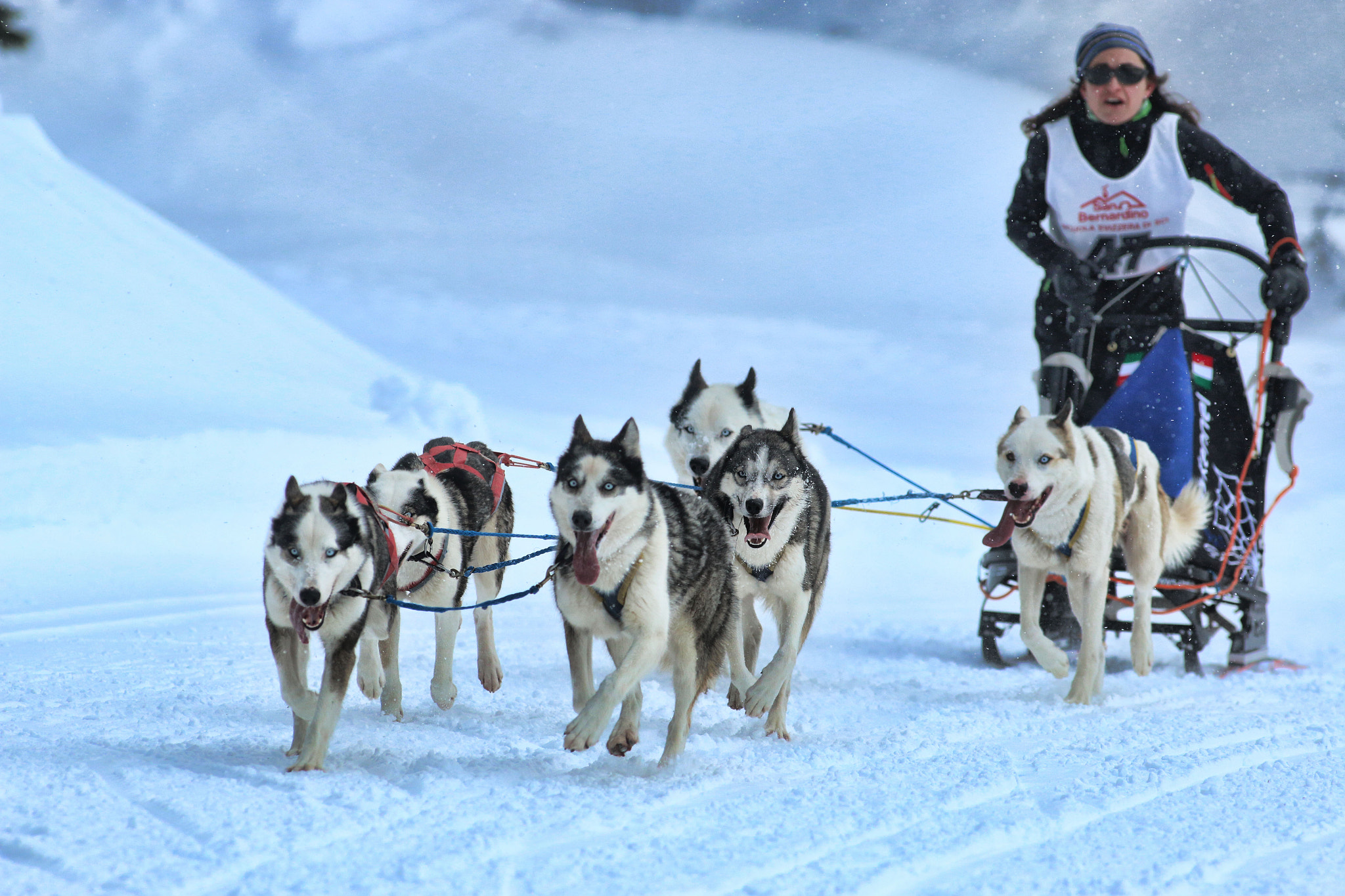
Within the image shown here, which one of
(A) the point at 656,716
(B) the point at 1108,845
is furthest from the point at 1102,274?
(B) the point at 1108,845

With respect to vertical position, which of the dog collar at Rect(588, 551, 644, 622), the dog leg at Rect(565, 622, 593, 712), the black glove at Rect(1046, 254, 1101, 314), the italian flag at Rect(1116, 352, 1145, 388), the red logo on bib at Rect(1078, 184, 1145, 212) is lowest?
the dog leg at Rect(565, 622, 593, 712)

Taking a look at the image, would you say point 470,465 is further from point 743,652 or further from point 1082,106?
point 1082,106

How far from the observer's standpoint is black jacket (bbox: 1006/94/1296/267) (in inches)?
199

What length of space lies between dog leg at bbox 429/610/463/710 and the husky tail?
3007 mm

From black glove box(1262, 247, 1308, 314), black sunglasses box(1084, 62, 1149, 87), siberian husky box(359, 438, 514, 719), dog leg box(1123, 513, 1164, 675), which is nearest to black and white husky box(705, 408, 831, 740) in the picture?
siberian husky box(359, 438, 514, 719)

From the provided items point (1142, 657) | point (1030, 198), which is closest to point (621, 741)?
point (1142, 657)

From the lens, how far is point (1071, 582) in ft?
13.9

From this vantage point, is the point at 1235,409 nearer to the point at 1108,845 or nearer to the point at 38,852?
the point at 1108,845

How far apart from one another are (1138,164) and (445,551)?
3.84 meters

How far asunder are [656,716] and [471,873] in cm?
163

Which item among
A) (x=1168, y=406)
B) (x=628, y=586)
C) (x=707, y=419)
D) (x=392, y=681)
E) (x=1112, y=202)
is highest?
(x=1112, y=202)

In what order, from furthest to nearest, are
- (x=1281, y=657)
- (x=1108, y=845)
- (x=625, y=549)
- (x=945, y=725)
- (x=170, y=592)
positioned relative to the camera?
(x=170, y=592) → (x=1281, y=657) → (x=945, y=725) → (x=625, y=549) → (x=1108, y=845)

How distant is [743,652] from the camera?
3.65 meters

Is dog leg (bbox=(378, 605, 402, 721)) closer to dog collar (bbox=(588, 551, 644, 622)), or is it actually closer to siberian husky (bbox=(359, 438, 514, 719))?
siberian husky (bbox=(359, 438, 514, 719))
